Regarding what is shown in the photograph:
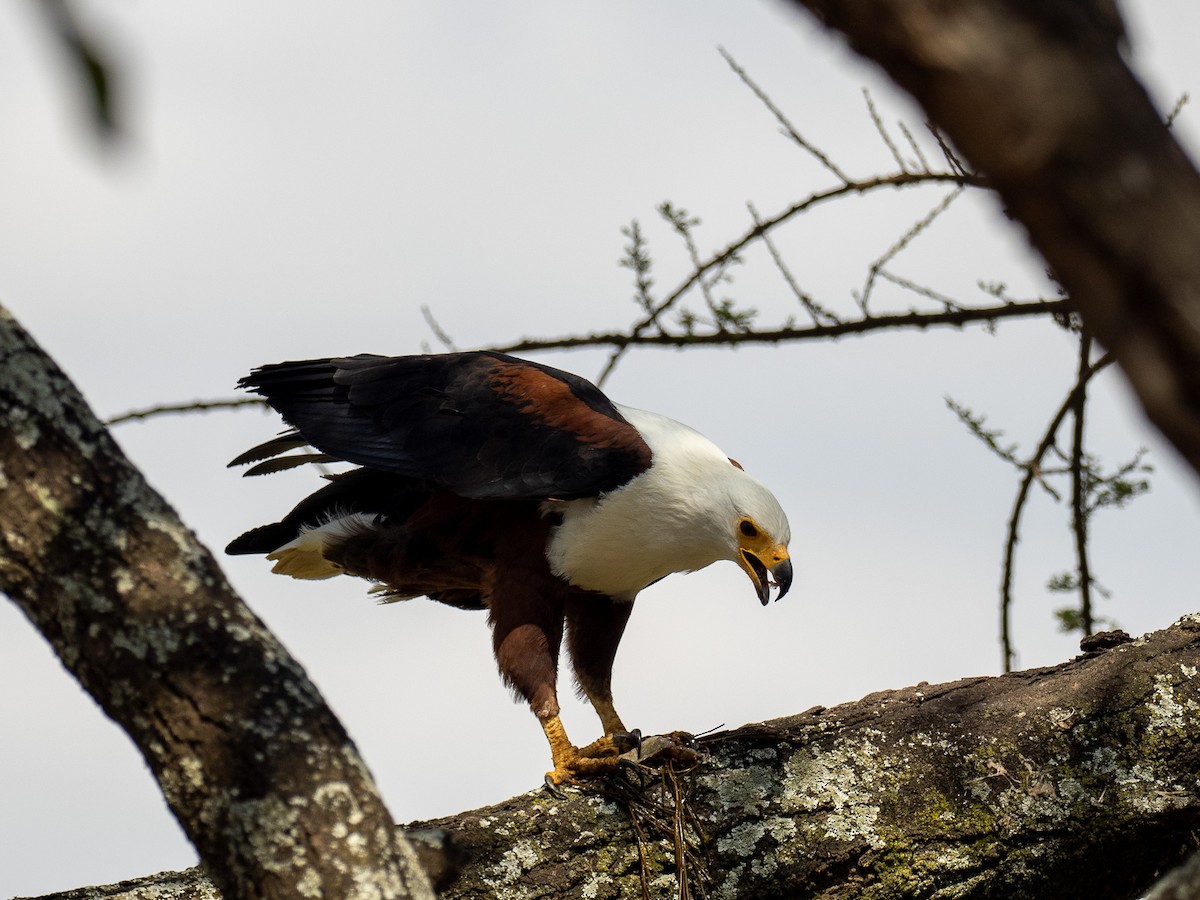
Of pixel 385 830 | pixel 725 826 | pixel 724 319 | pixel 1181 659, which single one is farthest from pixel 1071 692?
pixel 385 830

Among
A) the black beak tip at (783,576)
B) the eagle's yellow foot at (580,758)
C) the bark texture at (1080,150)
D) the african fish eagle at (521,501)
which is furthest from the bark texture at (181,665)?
the black beak tip at (783,576)

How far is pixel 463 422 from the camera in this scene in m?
4.54

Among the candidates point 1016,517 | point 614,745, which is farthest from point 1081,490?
point 614,745

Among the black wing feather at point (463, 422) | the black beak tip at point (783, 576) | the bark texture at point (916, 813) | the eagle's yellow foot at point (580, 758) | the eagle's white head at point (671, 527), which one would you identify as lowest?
the bark texture at point (916, 813)

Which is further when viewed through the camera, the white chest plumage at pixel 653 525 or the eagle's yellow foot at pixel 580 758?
the white chest plumage at pixel 653 525

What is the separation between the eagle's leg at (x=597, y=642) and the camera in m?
4.54

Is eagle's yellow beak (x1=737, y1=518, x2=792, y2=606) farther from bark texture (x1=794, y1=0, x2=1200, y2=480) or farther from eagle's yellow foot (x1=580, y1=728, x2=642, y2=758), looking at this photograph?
bark texture (x1=794, y1=0, x2=1200, y2=480)

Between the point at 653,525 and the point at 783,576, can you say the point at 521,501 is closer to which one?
the point at 653,525

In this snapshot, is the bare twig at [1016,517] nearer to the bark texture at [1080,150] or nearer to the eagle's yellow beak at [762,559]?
the eagle's yellow beak at [762,559]

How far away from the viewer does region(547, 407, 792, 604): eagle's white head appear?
170 inches

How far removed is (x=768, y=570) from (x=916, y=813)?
1.44 m

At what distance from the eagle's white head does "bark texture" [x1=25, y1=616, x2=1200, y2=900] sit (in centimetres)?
115

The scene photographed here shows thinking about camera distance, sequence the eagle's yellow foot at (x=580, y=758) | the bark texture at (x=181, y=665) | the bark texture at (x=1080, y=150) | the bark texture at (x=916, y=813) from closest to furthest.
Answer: the bark texture at (x=1080, y=150)
the bark texture at (x=181, y=665)
the bark texture at (x=916, y=813)
the eagle's yellow foot at (x=580, y=758)

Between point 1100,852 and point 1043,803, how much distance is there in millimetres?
178
